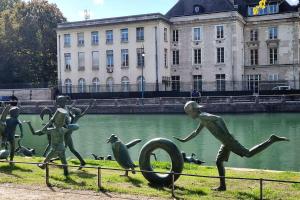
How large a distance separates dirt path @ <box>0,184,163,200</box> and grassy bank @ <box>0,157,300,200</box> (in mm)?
296

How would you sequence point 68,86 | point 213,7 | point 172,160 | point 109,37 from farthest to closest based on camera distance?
1. point 68,86
2. point 109,37
3. point 213,7
4. point 172,160

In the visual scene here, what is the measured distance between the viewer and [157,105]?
42094 mm

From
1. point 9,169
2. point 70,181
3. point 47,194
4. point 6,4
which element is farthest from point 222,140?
point 6,4

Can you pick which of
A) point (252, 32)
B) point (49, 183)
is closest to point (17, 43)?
point (252, 32)

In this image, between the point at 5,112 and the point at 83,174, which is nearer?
the point at 83,174

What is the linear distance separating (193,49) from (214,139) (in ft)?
106

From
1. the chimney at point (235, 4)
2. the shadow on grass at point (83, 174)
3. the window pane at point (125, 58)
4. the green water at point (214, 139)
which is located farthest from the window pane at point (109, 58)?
the shadow on grass at point (83, 174)

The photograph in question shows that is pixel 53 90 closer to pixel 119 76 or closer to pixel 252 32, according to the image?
pixel 119 76

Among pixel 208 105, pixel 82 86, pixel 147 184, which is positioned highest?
pixel 82 86

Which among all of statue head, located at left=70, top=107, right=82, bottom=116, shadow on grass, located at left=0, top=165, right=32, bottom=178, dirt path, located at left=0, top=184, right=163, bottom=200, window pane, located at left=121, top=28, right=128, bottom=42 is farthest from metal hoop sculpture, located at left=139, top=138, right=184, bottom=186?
window pane, located at left=121, top=28, right=128, bottom=42

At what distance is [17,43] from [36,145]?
41445 millimetres

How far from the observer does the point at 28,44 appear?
5984cm

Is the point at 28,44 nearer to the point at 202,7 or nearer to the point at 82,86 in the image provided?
the point at 82,86

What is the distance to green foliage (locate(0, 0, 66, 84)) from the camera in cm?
5938
